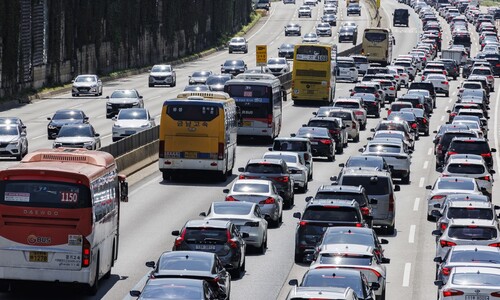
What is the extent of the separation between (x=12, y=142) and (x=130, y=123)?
8134mm

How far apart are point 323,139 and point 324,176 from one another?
15.0 ft

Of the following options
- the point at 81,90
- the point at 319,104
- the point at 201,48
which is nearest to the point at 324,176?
the point at 319,104

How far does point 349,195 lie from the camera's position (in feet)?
122

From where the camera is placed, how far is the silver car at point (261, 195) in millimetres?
40125

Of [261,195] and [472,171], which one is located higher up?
[261,195]

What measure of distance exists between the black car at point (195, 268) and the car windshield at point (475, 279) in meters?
4.49

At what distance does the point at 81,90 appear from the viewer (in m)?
91.8

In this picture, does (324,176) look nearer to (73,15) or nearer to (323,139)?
(323,139)

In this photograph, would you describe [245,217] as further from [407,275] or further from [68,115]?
[68,115]

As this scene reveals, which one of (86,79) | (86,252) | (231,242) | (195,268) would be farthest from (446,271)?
(86,79)

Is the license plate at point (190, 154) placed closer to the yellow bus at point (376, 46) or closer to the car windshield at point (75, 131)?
the car windshield at point (75, 131)

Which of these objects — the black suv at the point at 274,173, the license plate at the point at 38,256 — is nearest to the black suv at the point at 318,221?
the license plate at the point at 38,256

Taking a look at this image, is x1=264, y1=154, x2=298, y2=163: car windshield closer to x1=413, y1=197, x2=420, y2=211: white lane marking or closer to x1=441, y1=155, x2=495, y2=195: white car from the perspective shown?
x1=413, y1=197, x2=420, y2=211: white lane marking

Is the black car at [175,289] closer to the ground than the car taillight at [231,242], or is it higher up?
higher up
